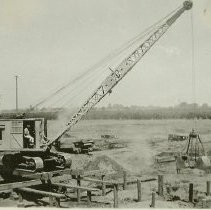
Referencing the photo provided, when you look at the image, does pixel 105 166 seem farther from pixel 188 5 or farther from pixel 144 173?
pixel 188 5

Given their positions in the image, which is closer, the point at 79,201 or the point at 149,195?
the point at 79,201

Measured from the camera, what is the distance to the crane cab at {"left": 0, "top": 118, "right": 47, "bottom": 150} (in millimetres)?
12836

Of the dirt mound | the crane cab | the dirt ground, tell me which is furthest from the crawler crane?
the dirt mound

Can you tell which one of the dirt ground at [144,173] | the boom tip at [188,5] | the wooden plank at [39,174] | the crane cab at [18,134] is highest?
the boom tip at [188,5]

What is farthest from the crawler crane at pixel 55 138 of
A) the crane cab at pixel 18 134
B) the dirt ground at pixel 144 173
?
the dirt ground at pixel 144 173

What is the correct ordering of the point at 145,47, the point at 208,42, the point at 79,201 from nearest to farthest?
the point at 208,42 < the point at 79,201 < the point at 145,47

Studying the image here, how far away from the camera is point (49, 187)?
541 inches

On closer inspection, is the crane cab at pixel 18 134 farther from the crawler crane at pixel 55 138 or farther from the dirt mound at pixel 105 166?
the dirt mound at pixel 105 166

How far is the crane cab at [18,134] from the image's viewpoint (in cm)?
1284

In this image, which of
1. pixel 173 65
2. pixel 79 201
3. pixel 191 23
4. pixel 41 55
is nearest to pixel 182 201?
pixel 79 201

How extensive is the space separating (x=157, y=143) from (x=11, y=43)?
18401 mm

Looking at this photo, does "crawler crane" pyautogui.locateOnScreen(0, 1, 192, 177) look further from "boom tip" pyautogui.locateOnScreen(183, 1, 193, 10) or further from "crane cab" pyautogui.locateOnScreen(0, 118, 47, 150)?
"boom tip" pyautogui.locateOnScreen(183, 1, 193, 10)

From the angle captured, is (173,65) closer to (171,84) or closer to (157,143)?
(171,84)

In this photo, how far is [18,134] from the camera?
12.9m
